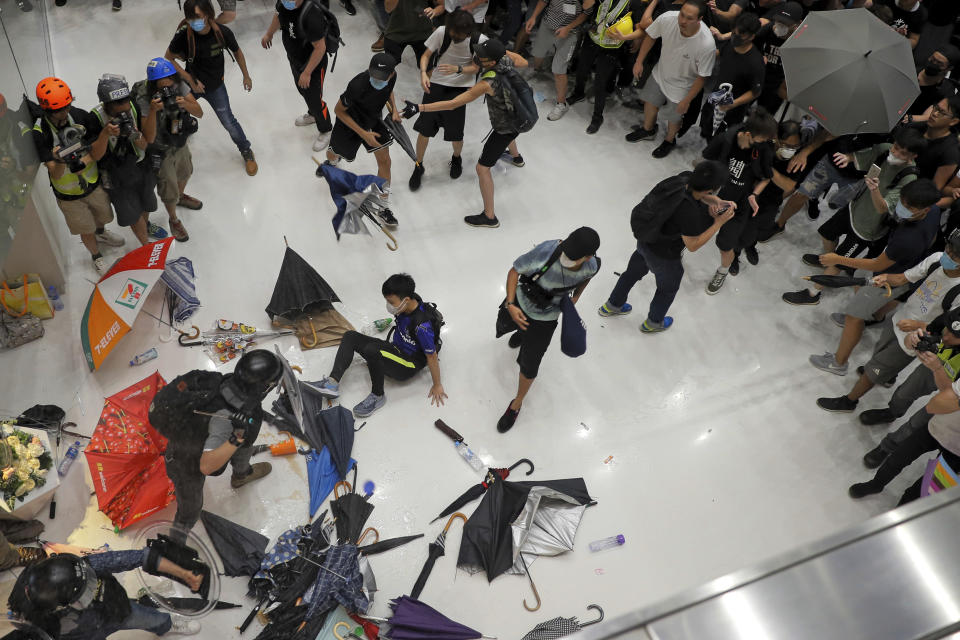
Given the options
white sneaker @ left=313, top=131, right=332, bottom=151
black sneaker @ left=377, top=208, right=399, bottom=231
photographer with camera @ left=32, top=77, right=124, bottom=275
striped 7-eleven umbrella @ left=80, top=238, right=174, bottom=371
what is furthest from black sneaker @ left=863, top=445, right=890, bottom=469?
photographer with camera @ left=32, top=77, right=124, bottom=275

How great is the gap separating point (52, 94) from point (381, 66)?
7.18 feet

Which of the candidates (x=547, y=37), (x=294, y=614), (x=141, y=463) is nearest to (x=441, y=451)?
(x=294, y=614)

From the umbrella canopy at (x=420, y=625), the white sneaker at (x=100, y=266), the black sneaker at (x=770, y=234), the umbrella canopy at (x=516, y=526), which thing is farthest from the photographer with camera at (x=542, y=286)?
the white sneaker at (x=100, y=266)

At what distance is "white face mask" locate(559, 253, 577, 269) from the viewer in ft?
13.2

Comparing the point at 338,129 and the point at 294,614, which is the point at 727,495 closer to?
the point at 294,614

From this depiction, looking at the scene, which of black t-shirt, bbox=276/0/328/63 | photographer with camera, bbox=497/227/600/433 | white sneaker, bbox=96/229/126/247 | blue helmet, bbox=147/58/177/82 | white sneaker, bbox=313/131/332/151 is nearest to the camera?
photographer with camera, bbox=497/227/600/433

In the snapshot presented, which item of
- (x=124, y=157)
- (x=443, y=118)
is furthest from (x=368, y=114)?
(x=124, y=157)

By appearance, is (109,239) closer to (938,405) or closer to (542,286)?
(542,286)

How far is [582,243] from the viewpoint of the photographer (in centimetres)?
386

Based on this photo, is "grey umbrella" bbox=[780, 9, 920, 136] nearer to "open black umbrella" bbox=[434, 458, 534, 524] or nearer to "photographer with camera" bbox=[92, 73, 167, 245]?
"open black umbrella" bbox=[434, 458, 534, 524]

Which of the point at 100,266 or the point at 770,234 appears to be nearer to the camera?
the point at 100,266

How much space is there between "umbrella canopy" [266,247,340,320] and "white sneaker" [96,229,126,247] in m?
1.63

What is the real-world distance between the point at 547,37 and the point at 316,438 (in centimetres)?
492

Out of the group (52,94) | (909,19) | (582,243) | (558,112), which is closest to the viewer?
(582,243)
